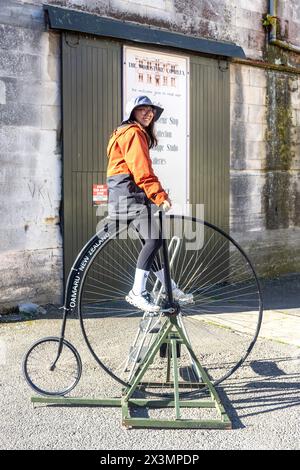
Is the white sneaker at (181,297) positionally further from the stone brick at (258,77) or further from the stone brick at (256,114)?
the stone brick at (258,77)

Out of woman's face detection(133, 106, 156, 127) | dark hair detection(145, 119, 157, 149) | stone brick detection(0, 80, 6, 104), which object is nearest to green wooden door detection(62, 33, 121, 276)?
stone brick detection(0, 80, 6, 104)

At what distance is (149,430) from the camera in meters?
3.99

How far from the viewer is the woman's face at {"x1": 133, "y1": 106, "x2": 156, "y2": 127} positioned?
185 inches

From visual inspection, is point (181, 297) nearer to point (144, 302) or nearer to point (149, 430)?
point (144, 302)

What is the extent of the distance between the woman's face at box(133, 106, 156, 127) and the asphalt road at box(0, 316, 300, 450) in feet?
6.69

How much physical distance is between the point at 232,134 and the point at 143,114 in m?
4.77

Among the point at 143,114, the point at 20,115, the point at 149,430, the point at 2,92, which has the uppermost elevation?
the point at 2,92

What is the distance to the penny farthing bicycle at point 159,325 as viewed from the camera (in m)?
4.47

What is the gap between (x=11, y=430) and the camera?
3.93 meters

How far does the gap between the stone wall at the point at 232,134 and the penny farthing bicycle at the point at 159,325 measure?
0.71m

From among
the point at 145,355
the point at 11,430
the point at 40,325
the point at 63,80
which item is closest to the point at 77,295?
the point at 145,355

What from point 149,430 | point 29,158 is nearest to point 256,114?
point 29,158

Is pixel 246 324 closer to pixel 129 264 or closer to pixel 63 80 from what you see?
pixel 129 264
